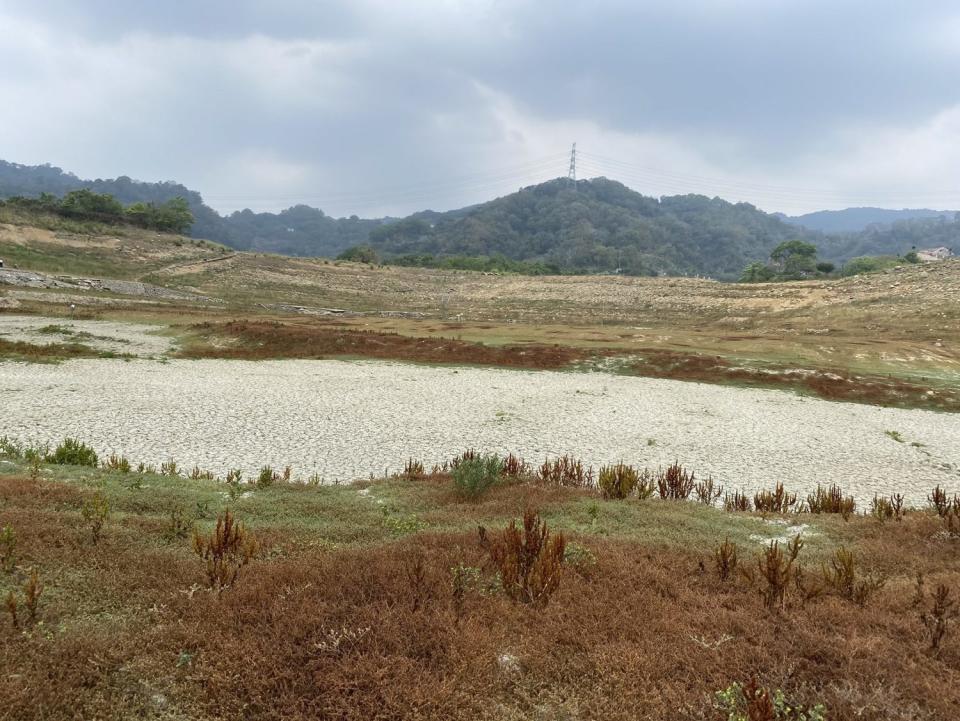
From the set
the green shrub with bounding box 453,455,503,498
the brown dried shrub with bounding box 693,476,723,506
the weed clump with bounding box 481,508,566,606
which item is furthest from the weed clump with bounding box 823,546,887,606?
the green shrub with bounding box 453,455,503,498

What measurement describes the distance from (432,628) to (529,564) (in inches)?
71.2

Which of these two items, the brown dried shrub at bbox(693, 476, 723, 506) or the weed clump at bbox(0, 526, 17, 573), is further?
the brown dried shrub at bbox(693, 476, 723, 506)

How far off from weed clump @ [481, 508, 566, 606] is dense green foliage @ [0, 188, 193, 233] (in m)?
152

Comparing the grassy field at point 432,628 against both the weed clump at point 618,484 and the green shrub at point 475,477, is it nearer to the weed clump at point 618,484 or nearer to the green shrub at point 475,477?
the green shrub at point 475,477

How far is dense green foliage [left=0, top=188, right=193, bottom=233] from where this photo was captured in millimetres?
124525

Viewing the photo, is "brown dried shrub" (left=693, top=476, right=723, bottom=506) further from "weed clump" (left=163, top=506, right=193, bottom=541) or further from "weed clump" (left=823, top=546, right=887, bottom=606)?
"weed clump" (left=163, top=506, right=193, bottom=541)

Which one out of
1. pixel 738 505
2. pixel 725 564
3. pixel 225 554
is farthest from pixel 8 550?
pixel 738 505

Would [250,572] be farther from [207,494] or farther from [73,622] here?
[207,494]

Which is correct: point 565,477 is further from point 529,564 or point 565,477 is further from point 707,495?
point 529,564

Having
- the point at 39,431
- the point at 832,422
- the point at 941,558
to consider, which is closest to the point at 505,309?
the point at 832,422

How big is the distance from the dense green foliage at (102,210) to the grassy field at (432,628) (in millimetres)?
150203

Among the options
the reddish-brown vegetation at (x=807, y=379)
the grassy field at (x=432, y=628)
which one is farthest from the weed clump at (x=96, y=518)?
the reddish-brown vegetation at (x=807, y=379)

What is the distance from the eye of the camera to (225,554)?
6848 millimetres

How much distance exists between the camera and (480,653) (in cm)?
529
